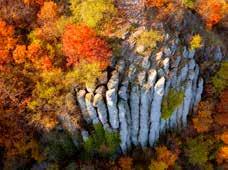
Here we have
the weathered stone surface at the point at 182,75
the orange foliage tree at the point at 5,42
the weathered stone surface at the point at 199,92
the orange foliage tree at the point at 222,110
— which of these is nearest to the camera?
the orange foliage tree at the point at 5,42

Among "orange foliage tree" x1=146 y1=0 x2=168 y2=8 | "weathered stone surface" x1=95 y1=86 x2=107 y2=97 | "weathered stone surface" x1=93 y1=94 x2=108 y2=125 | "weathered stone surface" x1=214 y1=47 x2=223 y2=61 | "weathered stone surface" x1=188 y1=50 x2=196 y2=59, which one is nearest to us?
"weathered stone surface" x1=95 y1=86 x2=107 y2=97

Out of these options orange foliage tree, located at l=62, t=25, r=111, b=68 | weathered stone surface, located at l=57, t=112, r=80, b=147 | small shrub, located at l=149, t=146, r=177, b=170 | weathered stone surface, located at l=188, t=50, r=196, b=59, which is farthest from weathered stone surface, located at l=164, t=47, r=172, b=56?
weathered stone surface, located at l=57, t=112, r=80, b=147

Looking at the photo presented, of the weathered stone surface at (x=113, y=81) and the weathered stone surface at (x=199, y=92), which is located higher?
the weathered stone surface at (x=113, y=81)

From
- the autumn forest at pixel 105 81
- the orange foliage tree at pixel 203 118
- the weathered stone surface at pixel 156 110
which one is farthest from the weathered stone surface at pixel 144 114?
the orange foliage tree at pixel 203 118

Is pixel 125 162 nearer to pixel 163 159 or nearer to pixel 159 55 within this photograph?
pixel 163 159

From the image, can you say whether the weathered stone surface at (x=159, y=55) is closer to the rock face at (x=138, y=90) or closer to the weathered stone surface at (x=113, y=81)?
the rock face at (x=138, y=90)

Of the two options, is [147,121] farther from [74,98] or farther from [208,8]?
[208,8]

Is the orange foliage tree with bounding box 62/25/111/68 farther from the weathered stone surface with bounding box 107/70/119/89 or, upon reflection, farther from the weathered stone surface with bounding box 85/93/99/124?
the weathered stone surface with bounding box 85/93/99/124
